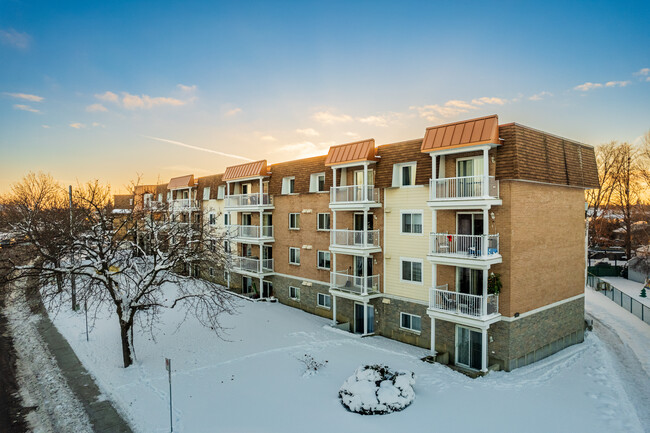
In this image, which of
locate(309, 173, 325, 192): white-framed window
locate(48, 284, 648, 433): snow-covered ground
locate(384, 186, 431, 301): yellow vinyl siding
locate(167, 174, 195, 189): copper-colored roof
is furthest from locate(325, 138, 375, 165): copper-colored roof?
locate(167, 174, 195, 189): copper-colored roof

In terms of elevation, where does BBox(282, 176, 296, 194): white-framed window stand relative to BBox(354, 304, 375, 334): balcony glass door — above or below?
above

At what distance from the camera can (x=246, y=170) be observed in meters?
30.1

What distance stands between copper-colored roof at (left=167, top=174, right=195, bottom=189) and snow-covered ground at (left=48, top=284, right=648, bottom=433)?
18.7m

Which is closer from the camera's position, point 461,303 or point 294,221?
point 461,303

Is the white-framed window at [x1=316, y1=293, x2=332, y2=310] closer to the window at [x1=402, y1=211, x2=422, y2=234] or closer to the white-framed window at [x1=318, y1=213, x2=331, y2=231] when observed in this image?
the white-framed window at [x1=318, y1=213, x2=331, y2=231]

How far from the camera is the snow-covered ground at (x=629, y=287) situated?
31142 millimetres

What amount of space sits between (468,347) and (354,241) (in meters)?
7.98

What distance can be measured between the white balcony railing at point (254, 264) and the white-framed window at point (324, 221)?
5.89m

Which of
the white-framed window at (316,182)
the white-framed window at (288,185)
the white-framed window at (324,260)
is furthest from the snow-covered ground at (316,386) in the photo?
the white-framed window at (288,185)

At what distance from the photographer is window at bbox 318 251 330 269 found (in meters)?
24.8

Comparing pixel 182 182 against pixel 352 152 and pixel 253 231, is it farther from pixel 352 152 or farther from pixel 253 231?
pixel 352 152

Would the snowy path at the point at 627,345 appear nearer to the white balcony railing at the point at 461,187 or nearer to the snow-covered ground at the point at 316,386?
the snow-covered ground at the point at 316,386

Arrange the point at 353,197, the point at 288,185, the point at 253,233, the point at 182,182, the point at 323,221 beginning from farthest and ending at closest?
the point at 182,182 < the point at 253,233 < the point at 288,185 < the point at 323,221 < the point at 353,197

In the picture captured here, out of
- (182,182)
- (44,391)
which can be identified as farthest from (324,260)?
(182,182)
